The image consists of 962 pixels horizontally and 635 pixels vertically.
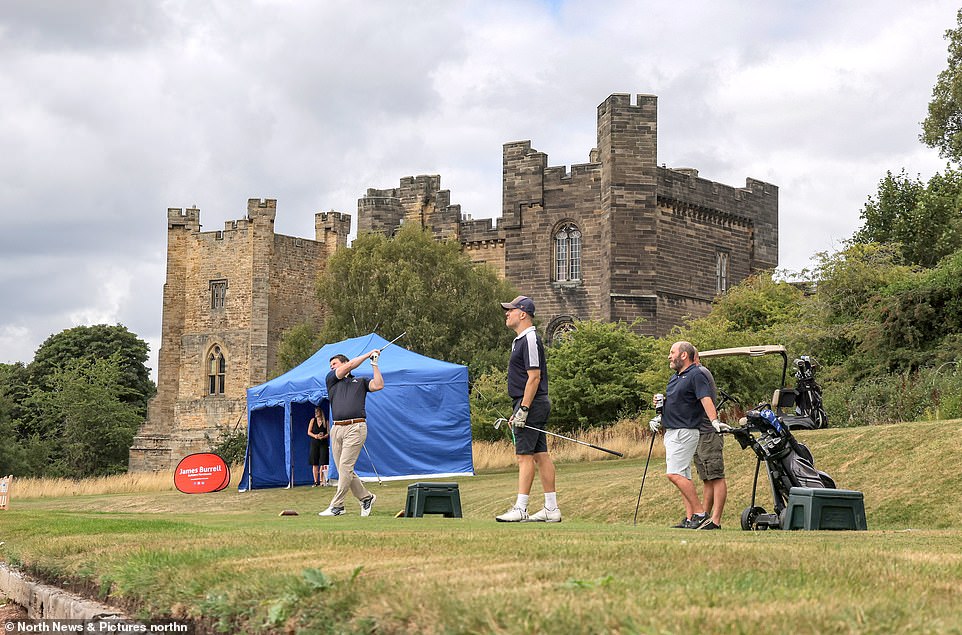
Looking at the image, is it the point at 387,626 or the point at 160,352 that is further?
the point at 160,352

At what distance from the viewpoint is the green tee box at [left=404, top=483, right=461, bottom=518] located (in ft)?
43.9

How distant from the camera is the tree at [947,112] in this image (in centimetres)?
3650

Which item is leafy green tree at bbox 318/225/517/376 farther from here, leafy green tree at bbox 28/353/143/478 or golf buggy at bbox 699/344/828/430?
golf buggy at bbox 699/344/828/430

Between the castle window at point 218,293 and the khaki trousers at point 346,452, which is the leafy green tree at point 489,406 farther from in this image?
the castle window at point 218,293

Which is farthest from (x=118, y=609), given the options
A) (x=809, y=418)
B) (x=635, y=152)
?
(x=635, y=152)

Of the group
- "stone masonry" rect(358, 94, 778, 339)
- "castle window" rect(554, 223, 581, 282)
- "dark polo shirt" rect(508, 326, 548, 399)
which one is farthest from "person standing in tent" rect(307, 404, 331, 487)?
"castle window" rect(554, 223, 581, 282)

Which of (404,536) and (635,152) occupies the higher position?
(635,152)

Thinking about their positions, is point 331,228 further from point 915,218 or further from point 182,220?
point 915,218

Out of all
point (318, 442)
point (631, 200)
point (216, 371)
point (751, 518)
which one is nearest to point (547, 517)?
point (751, 518)

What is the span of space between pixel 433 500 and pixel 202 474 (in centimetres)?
1454

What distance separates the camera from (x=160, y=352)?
203 feet

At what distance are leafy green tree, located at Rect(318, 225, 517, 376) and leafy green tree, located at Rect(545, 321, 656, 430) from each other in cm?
970

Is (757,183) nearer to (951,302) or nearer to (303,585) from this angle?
(951,302)

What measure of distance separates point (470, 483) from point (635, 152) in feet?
96.4
